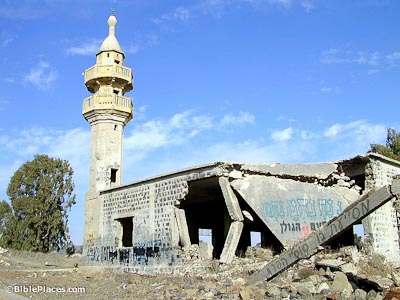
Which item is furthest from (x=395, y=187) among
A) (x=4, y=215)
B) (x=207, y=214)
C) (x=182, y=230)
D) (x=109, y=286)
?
→ (x=4, y=215)

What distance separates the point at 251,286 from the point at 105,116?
699 inches

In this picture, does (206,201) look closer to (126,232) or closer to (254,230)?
(254,230)

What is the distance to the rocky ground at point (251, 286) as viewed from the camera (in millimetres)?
9898

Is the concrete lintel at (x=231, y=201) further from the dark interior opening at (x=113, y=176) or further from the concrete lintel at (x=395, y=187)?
the dark interior opening at (x=113, y=176)

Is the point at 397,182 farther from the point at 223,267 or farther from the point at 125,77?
the point at 125,77

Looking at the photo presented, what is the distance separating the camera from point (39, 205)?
34.4 metres

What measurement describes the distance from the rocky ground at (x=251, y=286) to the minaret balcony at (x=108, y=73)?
12455 millimetres

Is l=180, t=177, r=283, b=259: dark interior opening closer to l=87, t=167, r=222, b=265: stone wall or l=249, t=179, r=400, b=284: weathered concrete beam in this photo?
l=87, t=167, r=222, b=265: stone wall

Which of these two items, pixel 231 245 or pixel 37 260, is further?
pixel 37 260

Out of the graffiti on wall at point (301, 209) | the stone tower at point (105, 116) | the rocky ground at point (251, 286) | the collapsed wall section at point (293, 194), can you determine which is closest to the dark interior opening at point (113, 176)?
the stone tower at point (105, 116)

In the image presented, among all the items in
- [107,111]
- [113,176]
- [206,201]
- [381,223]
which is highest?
[107,111]

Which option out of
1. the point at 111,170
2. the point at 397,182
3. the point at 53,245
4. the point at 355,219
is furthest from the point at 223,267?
the point at 53,245

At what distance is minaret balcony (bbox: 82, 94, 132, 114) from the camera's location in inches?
1033

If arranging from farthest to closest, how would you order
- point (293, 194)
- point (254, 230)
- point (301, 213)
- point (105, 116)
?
1. point (105, 116)
2. point (254, 230)
3. point (293, 194)
4. point (301, 213)
